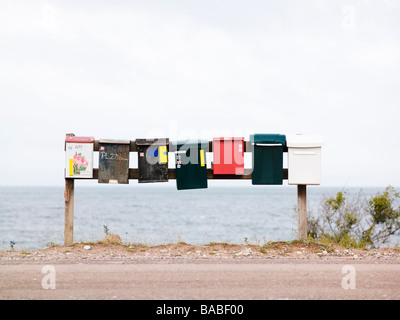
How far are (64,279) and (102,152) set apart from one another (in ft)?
12.3

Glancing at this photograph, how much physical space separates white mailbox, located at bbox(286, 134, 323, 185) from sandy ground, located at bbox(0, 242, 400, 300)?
1223 mm

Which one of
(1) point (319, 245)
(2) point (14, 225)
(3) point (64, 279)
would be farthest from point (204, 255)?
(2) point (14, 225)

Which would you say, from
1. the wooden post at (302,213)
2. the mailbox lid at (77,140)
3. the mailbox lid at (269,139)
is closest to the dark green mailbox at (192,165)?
the mailbox lid at (269,139)

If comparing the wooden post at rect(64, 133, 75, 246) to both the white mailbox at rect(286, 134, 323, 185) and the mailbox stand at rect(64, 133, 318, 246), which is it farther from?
the white mailbox at rect(286, 134, 323, 185)

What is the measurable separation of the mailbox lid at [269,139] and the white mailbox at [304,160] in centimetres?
12

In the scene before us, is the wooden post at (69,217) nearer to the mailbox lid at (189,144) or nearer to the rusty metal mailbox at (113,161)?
the rusty metal mailbox at (113,161)

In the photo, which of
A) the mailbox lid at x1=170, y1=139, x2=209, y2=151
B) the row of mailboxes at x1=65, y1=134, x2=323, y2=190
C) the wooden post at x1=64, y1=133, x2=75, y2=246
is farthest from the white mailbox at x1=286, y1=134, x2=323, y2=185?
the wooden post at x1=64, y1=133, x2=75, y2=246

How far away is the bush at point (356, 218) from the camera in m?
10.8

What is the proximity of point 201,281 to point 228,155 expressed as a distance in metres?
3.72

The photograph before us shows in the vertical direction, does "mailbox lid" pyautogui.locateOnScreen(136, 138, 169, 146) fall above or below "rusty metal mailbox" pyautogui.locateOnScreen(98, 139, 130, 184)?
above

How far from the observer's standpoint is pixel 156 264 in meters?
6.50

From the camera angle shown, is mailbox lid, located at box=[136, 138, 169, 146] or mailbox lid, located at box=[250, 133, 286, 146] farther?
mailbox lid, located at box=[136, 138, 169, 146]

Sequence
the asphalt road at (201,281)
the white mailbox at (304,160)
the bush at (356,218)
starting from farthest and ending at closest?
the bush at (356,218), the white mailbox at (304,160), the asphalt road at (201,281)

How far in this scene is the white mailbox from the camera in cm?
852
